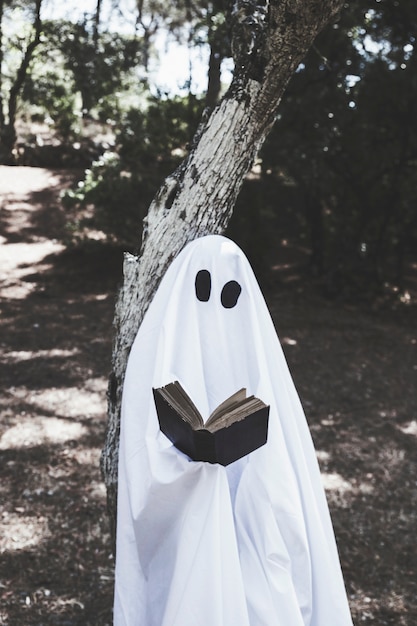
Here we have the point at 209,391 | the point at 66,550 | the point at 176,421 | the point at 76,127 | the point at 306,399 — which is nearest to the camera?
the point at 176,421

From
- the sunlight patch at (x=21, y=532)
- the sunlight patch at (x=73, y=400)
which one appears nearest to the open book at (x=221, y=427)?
the sunlight patch at (x=21, y=532)

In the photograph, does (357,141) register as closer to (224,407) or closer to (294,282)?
(294,282)

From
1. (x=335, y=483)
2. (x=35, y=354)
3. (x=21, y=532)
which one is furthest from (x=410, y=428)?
(x=35, y=354)

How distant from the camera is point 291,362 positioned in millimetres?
7641

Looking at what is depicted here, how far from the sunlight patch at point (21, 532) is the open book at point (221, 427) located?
7.93 feet

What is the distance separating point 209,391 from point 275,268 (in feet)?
29.6

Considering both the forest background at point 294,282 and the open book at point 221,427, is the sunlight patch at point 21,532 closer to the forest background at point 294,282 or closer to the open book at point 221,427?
the forest background at point 294,282

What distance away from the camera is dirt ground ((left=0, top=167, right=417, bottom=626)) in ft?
12.6

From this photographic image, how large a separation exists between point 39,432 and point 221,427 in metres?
3.93

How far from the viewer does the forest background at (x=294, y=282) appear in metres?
→ 4.18

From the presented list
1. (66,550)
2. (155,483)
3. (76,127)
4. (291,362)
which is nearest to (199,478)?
(155,483)

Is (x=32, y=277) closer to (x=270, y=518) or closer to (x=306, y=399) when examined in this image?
(x=306, y=399)

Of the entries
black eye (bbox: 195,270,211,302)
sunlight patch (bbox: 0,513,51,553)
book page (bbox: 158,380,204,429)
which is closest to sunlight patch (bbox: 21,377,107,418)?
sunlight patch (bbox: 0,513,51,553)

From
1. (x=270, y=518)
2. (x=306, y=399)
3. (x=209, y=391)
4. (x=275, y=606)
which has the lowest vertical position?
(x=306, y=399)
